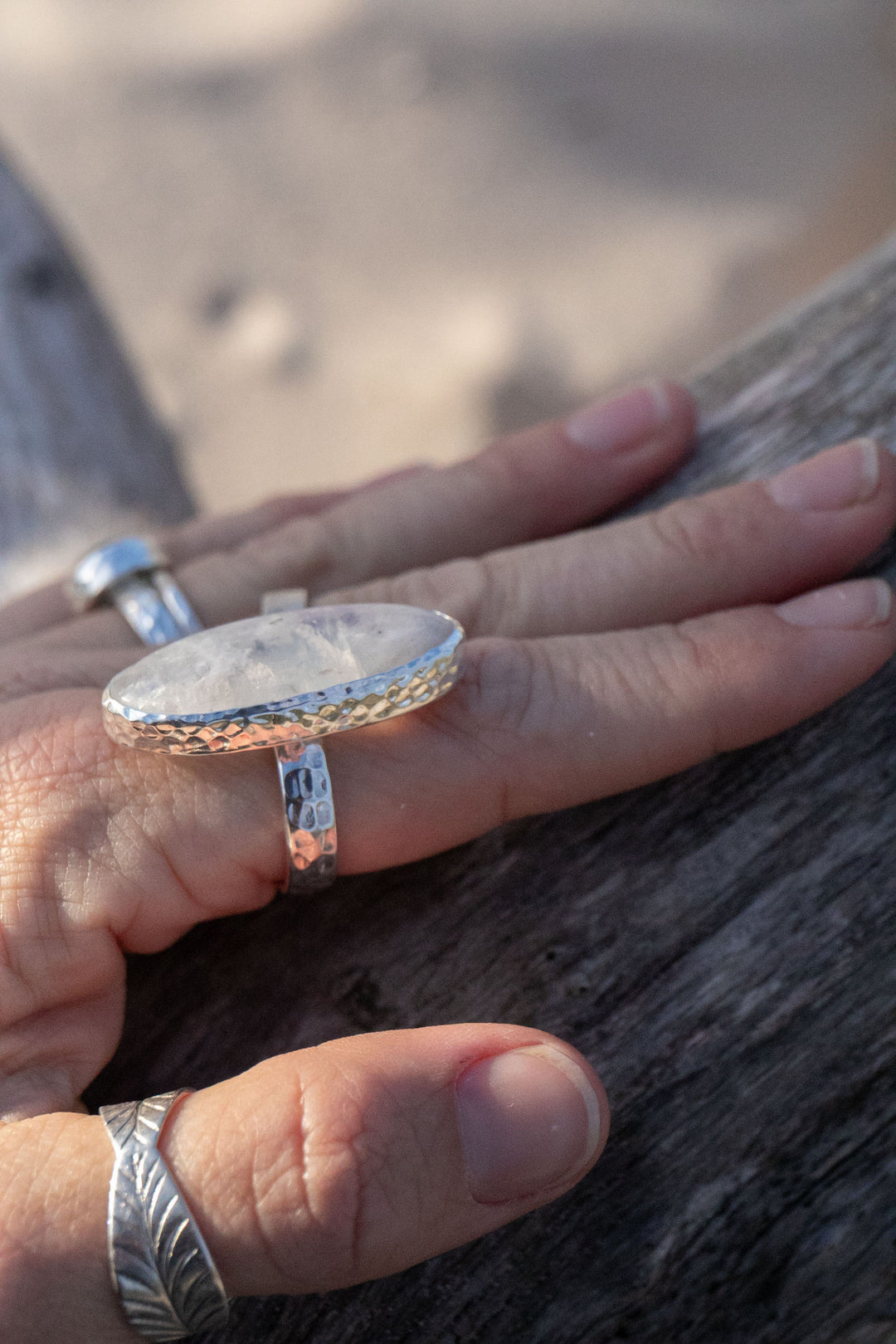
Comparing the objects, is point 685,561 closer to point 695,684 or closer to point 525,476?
point 695,684

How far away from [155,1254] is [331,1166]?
189 mm

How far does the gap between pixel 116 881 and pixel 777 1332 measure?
2.98 feet

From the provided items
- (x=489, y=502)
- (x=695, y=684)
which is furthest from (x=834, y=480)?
(x=489, y=502)

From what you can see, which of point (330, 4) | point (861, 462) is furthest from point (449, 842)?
point (330, 4)

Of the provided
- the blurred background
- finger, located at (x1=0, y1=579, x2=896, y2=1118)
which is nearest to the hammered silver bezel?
finger, located at (x1=0, y1=579, x2=896, y2=1118)

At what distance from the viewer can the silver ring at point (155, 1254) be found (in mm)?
965

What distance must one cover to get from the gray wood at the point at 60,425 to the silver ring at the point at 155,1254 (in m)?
1.65

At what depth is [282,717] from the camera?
3.65 feet

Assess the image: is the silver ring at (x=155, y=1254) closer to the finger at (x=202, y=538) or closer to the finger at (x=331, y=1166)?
the finger at (x=331, y=1166)

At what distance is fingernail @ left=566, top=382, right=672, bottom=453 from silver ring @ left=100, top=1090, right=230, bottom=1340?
1.36 metres

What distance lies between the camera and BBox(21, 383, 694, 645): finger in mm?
1792

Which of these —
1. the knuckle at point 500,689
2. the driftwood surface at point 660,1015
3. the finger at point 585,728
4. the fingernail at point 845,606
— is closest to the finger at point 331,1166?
the driftwood surface at point 660,1015

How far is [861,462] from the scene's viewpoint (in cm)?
142

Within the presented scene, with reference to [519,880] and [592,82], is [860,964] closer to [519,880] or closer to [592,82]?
[519,880]
